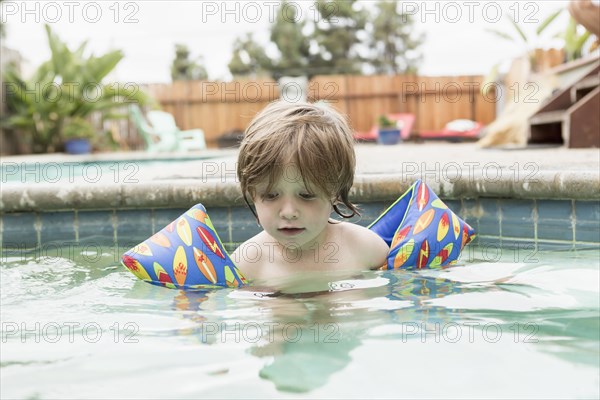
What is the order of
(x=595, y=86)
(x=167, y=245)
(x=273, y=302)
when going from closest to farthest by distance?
(x=273, y=302) → (x=167, y=245) → (x=595, y=86)

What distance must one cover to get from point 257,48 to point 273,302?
101ft

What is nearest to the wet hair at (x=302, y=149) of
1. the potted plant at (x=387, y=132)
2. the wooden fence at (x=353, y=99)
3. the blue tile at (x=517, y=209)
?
the blue tile at (x=517, y=209)

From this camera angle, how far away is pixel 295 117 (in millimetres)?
2445

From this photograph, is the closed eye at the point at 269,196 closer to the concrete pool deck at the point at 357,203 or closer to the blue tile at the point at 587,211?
the concrete pool deck at the point at 357,203

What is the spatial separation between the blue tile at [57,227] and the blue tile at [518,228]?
7.36 ft

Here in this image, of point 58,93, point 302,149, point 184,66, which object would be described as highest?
point 184,66

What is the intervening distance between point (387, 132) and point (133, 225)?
10929mm

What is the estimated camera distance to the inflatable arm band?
2.52 meters

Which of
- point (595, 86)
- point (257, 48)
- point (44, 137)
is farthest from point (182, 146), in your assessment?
point (257, 48)

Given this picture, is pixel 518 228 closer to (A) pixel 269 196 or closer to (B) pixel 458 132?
(A) pixel 269 196

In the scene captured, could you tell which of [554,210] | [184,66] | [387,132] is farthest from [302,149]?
[184,66]

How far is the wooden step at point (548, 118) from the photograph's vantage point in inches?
284

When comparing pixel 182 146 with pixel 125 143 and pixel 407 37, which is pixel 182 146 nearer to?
pixel 125 143

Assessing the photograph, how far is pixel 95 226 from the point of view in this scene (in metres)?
3.86
